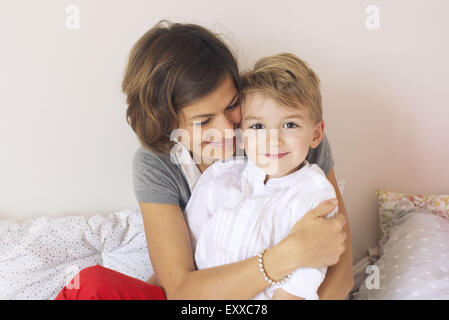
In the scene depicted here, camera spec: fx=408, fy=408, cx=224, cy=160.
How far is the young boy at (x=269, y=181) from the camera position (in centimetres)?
113

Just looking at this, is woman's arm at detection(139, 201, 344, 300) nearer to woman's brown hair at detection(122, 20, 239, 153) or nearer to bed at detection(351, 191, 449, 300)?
woman's brown hair at detection(122, 20, 239, 153)

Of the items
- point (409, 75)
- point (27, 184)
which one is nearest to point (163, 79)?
point (27, 184)

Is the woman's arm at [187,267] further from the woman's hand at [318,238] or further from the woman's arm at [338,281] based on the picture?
the woman's arm at [338,281]

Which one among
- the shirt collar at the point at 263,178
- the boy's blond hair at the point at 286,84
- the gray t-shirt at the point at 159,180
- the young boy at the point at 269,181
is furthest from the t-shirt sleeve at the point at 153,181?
the boy's blond hair at the point at 286,84

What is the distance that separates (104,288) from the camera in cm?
110

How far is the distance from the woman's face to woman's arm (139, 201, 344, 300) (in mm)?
252

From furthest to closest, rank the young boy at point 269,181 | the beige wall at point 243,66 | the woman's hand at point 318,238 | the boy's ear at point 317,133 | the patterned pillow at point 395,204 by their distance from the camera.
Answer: the patterned pillow at point 395,204 → the beige wall at point 243,66 → the boy's ear at point 317,133 → the young boy at point 269,181 → the woman's hand at point 318,238

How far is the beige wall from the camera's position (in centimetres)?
152

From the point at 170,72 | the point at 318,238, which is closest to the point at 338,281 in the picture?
the point at 318,238

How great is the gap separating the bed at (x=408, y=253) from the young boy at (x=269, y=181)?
1.67 feet

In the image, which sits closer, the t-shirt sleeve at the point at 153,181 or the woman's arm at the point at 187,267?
the woman's arm at the point at 187,267

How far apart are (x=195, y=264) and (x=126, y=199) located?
586 millimetres

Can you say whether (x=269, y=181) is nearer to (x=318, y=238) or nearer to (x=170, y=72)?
(x=318, y=238)

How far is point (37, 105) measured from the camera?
5.05ft
